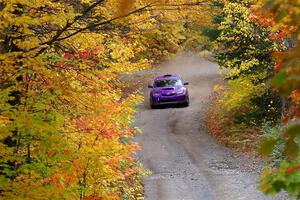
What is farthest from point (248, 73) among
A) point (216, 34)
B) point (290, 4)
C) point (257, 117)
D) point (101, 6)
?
point (290, 4)

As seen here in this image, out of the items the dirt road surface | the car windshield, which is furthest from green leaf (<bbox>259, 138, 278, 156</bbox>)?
the car windshield

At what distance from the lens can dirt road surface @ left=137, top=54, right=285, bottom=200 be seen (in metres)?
13.0

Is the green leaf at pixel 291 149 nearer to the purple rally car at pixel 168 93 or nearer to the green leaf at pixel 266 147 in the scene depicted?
the green leaf at pixel 266 147

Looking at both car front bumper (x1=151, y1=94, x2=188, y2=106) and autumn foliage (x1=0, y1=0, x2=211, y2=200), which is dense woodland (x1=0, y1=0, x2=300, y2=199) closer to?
autumn foliage (x1=0, y1=0, x2=211, y2=200)

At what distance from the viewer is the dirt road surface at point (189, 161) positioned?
42.7 ft

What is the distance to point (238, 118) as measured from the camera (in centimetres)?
1862

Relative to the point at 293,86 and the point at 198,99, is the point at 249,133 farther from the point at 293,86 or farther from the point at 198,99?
the point at 293,86

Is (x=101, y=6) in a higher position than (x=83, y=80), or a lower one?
higher

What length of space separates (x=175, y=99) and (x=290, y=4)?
2249cm

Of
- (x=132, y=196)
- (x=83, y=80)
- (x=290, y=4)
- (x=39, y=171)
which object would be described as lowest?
(x=132, y=196)

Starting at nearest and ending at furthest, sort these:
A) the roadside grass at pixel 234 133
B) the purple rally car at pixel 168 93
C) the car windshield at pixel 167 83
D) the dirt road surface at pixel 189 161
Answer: the dirt road surface at pixel 189 161 < the roadside grass at pixel 234 133 < the purple rally car at pixel 168 93 < the car windshield at pixel 167 83

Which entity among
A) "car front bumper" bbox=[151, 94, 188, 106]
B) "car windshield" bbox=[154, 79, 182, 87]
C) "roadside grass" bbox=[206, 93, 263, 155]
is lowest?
"roadside grass" bbox=[206, 93, 263, 155]

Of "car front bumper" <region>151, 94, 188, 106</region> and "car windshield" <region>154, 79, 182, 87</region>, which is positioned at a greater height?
"car windshield" <region>154, 79, 182, 87</region>

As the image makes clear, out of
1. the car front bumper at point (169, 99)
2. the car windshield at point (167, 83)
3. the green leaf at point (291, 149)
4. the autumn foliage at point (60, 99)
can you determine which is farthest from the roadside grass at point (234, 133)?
the green leaf at point (291, 149)
